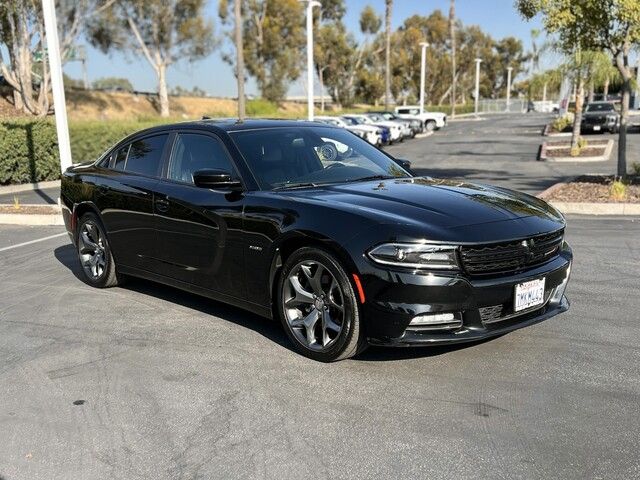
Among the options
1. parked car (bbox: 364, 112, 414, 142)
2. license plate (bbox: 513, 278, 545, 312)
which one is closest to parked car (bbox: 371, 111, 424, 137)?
parked car (bbox: 364, 112, 414, 142)

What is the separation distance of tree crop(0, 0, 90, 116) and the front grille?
27353mm

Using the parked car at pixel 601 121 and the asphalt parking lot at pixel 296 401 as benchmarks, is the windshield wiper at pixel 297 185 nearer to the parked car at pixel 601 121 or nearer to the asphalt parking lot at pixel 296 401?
the asphalt parking lot at pixel 296 401

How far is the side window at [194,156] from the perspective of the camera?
5180 mm

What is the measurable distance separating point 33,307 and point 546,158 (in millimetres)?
17641

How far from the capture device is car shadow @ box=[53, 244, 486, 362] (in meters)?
4.54

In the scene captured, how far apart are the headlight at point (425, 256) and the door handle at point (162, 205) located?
234cm

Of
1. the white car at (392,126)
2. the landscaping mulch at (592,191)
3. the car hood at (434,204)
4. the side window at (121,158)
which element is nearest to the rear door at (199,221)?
the car hood at (434,204)

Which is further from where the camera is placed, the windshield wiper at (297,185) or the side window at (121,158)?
the side window at (121,158)

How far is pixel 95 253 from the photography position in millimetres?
6672

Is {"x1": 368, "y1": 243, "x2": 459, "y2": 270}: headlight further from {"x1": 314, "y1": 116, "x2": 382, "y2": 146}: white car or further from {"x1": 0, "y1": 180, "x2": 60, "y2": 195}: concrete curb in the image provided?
{"x1": 314, "y1": 116, "x2": 382, "y2": 146}: white car

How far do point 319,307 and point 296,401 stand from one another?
0.71 m

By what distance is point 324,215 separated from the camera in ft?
14.0

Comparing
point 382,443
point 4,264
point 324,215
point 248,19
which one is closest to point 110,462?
point 382,443

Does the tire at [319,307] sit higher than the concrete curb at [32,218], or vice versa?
the tire at [319,307]
